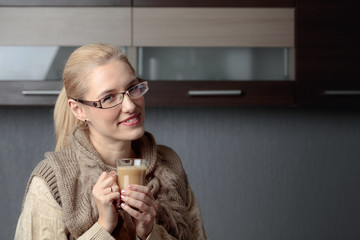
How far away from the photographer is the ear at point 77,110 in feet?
4.97

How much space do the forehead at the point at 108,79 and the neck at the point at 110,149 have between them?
0.16m

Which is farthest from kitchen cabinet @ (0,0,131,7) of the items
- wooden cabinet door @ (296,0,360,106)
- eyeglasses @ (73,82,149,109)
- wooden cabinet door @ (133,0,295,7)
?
eyeglasses @ (73,82,149,109)

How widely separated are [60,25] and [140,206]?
1.57 metres

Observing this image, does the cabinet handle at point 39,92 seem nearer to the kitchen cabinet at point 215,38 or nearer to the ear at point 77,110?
the kitchen cabinet at point 215,38

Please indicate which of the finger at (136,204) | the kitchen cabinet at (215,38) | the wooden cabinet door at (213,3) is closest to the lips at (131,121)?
the finger at (136,204)

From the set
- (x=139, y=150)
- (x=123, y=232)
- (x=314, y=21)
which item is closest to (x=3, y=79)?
(x=139, y=150)

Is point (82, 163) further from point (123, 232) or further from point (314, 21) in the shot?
point (314, 21)

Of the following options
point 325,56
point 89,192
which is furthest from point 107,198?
point 325,56

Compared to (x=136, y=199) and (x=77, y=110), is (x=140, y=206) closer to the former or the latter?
(x=136, y=199)

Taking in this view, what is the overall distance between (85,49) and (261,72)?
1.44 metres

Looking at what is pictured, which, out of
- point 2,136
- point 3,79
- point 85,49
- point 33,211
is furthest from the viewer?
point 2,136

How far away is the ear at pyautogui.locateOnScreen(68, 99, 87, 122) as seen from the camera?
59.6 inches

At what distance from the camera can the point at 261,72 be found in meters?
2.74

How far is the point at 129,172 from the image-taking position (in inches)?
50.6
